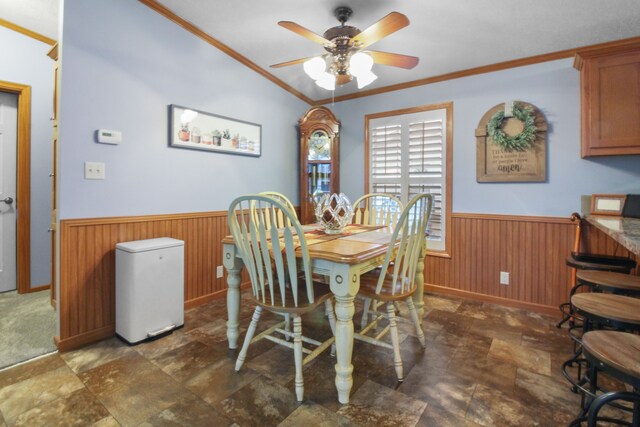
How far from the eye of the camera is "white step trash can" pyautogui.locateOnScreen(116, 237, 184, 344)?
209 centimetres

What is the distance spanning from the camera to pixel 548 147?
2729 mm

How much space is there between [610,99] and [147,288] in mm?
3546

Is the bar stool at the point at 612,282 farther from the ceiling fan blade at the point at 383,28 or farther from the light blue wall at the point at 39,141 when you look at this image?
the light blue wall at the point at 39,141

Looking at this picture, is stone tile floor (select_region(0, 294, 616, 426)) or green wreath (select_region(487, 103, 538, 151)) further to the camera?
green wreath (select_region(487, 103, 538, 151))

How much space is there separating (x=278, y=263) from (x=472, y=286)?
2.37 meters

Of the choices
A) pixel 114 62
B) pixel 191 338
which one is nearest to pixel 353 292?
pixel 191 338

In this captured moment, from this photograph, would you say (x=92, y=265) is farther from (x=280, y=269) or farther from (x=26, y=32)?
(x=26, y=32)

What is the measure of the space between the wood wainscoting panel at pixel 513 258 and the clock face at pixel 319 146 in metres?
1.65

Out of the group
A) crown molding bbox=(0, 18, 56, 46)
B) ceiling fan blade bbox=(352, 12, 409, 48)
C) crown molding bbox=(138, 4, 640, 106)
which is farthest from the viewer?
crown molding bbox=(0, 18, 56, 46)

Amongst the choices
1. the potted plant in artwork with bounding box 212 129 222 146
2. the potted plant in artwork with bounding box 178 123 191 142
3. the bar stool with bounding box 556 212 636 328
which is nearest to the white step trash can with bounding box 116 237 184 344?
the potted plant in artwork with bounding box 178 123 191 142

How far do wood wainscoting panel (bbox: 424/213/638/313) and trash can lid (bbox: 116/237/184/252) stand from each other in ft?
8.30

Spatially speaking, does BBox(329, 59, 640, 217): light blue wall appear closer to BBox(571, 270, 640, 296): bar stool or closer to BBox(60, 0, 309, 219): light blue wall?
BBox(571, 270, 640, 296): bar stool

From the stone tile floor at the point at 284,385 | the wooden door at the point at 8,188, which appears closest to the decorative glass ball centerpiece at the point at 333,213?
the stone tile floor at the point at 284,385

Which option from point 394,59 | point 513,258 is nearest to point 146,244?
point 394,59
